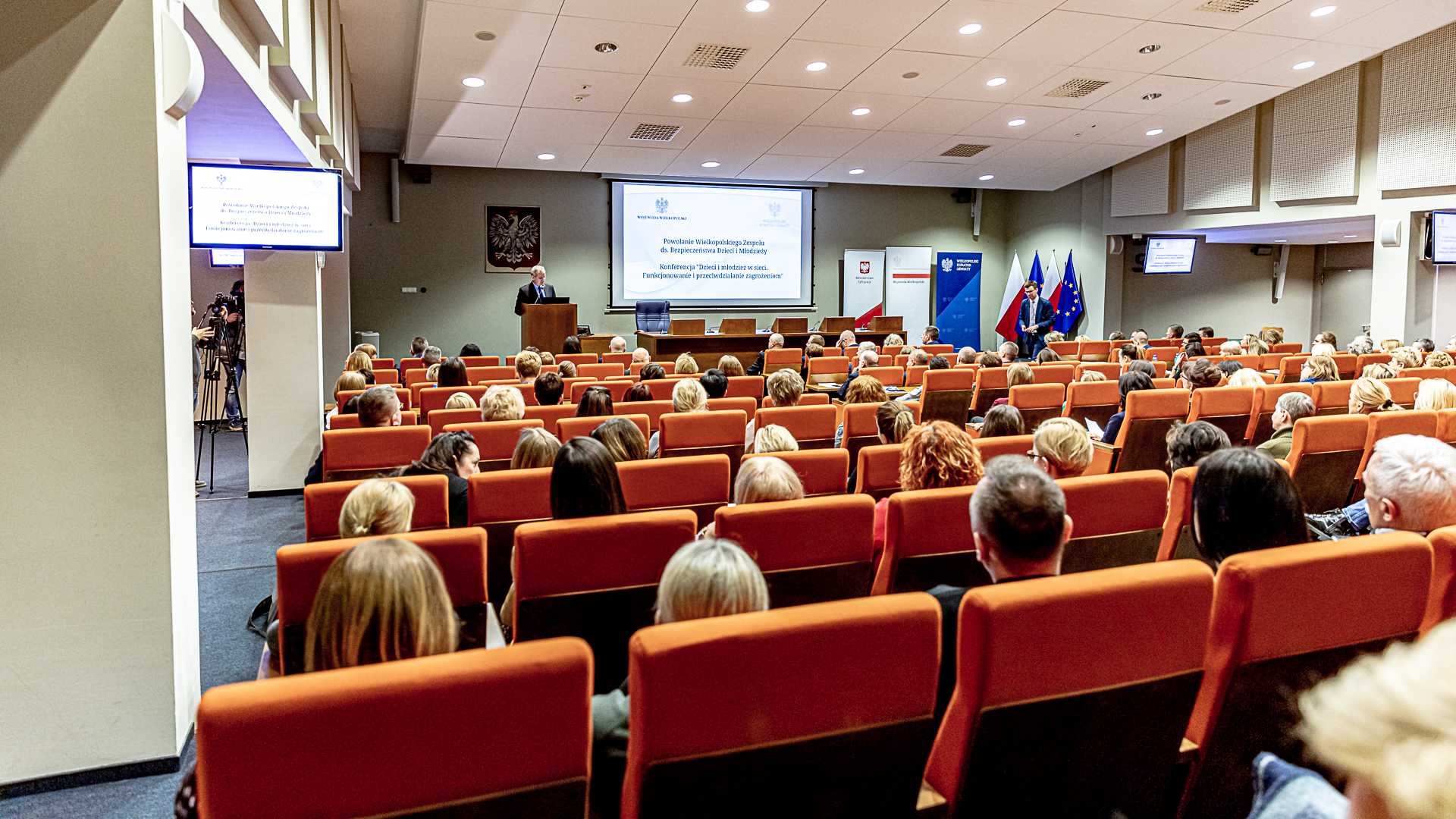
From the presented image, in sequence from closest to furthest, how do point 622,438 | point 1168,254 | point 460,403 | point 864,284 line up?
point 622,438 → point 460,403 → point 1168,254 → point 864,284

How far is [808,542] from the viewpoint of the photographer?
254 centimetres

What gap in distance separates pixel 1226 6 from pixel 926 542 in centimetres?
887

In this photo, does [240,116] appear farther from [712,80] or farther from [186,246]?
[712,80]

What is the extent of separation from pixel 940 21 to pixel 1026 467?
7863 millimetres

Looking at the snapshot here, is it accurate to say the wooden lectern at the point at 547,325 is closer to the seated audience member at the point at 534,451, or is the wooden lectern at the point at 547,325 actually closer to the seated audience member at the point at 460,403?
the seated audience member at the point at 460,403

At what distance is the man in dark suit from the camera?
1647 centimetres

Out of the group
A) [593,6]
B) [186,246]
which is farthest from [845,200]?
[186,246]

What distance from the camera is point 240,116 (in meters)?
5.14

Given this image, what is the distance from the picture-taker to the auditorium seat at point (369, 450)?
393 centimetres

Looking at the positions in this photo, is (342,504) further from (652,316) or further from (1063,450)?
(652,316)

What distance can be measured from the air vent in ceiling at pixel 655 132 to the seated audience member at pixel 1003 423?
8812 mm

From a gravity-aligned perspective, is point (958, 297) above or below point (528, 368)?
above

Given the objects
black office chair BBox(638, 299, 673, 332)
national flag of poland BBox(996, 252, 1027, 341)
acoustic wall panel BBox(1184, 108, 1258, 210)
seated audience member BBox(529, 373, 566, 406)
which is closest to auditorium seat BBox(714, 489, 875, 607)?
seated audience member BBox(529, 373, 566, 406)

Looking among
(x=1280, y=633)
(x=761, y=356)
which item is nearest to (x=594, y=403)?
(x=1280, y=633)
